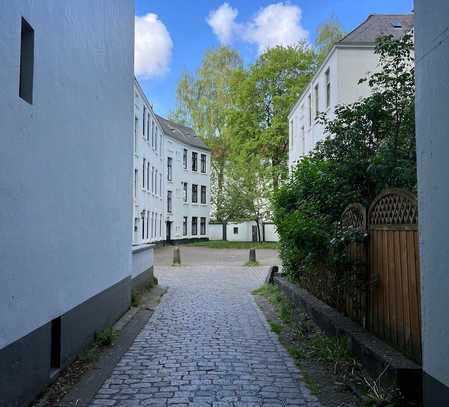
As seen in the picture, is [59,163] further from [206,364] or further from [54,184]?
[206,364]

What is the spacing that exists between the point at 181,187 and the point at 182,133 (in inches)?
207

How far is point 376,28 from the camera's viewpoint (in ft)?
84.0

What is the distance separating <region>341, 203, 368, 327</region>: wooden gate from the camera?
261 inches

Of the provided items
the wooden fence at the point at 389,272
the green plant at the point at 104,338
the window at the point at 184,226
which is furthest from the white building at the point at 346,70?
the window at the point at 184,226

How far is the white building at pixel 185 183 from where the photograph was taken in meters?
46.1

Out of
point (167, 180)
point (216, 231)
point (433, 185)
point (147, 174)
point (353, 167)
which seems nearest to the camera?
point (433, 185)

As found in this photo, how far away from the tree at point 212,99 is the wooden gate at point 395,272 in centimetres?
4129

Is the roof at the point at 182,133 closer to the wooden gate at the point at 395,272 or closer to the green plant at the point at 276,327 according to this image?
the green plant at the point at 276,327

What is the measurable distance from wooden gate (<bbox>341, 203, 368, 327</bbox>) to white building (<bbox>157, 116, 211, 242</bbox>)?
120 ft

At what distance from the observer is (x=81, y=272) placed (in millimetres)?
6492

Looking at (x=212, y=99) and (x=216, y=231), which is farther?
(x=216, y=231)

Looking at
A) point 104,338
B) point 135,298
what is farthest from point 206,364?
point 135,298

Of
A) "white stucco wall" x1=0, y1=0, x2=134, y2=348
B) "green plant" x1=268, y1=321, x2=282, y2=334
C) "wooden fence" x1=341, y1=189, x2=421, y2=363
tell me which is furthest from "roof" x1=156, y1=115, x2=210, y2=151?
"wooden fence" x1=341, y1=189, x2=421, y2=363

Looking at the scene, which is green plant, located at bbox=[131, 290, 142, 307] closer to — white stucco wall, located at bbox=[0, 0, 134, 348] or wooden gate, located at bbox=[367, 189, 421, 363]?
white stucco wall, located at bbox=[0, 0, 134, 348]
